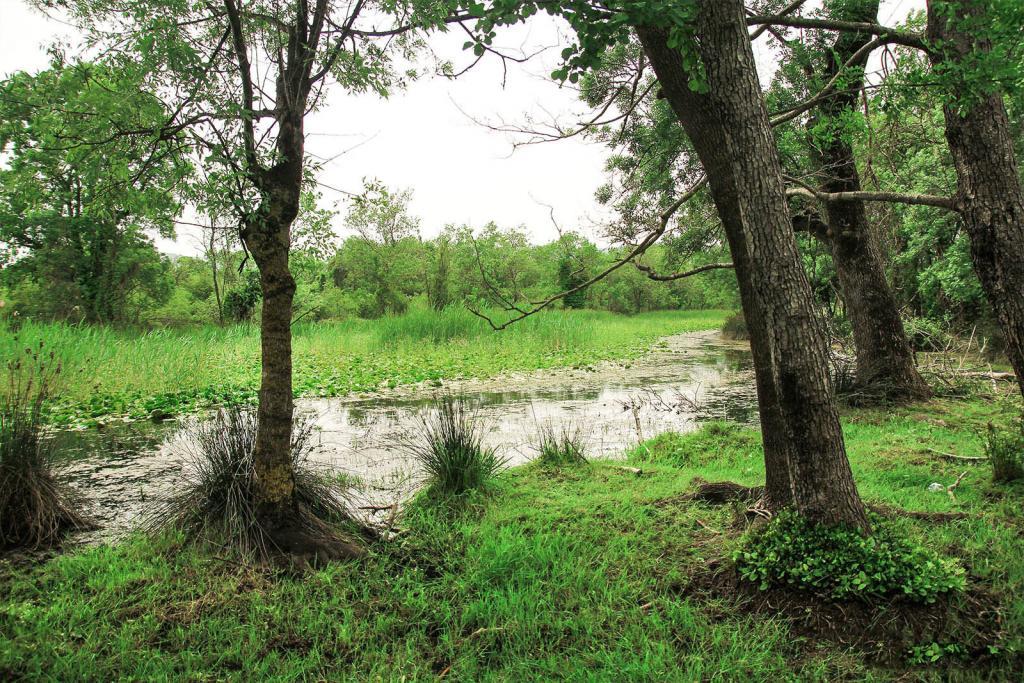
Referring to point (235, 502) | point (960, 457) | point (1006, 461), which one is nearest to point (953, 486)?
point (1006, 461)

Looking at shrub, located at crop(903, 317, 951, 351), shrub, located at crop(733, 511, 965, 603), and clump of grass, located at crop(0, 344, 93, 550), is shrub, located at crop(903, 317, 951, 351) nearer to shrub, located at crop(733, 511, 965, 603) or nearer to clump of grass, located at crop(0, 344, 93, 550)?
shrub, located at crop(733, 511, 965, 603)

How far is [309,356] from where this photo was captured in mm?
12656

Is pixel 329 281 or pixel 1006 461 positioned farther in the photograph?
pixel 329 281

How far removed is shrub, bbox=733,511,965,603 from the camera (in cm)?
225

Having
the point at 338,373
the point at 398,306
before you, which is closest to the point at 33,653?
the point at 338,373

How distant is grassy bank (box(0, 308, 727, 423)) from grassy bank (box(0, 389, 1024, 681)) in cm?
524

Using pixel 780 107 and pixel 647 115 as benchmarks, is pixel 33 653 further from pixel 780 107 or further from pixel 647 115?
pixel 647 115

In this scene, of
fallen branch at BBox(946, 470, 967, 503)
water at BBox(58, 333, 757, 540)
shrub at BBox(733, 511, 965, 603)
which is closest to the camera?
shrub at BBox(733, 511, 965, 603)

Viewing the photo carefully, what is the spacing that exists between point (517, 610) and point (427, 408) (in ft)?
18.3

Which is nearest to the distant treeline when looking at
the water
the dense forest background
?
the dense forest background

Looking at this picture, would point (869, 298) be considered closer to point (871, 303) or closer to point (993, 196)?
point (871, 303)

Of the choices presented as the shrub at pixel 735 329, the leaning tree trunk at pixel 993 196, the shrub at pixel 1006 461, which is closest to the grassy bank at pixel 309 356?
the shrub at pixel 735 329

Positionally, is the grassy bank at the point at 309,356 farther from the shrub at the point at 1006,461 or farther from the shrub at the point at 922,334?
the shrub at the point at 1006,461

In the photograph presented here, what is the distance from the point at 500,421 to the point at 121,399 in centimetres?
525
